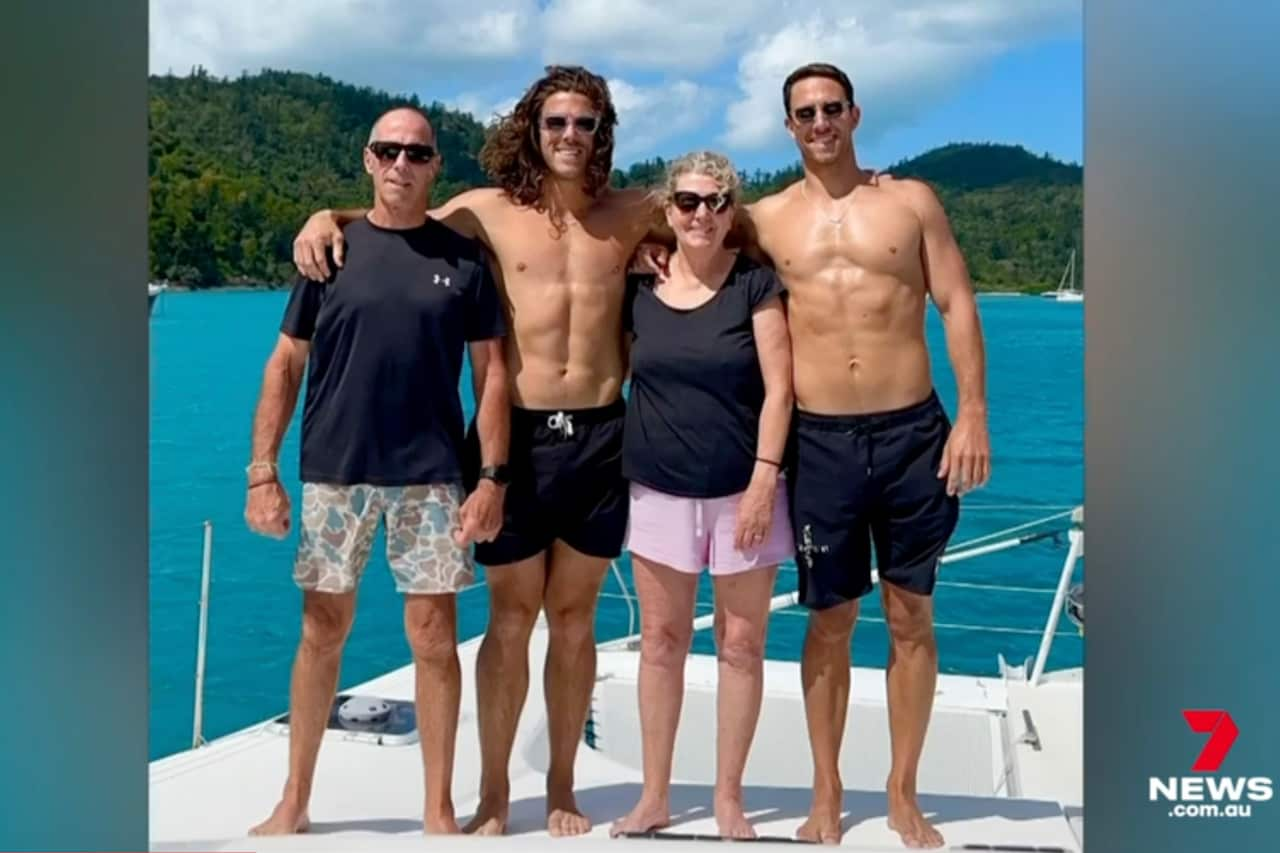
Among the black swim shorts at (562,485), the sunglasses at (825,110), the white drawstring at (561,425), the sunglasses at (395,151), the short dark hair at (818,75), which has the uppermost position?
the short dark hair at (818,75)

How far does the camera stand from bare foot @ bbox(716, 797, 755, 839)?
3525 mm

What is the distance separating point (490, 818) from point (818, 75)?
6.97 ft

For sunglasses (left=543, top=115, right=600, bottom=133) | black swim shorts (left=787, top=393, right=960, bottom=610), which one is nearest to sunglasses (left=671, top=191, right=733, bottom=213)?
sunglasses (left=543, top=115, right=600, bottom=133)

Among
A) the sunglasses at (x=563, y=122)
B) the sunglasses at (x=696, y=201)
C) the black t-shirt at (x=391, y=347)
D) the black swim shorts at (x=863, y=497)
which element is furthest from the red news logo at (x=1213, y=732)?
the sunglasses at (x=563, y=122)

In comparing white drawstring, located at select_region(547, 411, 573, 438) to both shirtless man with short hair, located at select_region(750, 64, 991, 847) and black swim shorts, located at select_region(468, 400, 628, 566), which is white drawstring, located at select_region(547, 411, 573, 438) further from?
shirtless man with short hair, located at select_region(750, 64, 991, 847)

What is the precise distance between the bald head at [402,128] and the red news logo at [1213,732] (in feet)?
7.24

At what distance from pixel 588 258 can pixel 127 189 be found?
1137mm

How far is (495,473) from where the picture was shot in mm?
3361

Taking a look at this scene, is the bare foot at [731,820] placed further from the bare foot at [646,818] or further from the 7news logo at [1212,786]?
the 7news logo at [1212,786]

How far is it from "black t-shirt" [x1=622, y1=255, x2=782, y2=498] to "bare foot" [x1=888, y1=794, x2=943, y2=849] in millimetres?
1023

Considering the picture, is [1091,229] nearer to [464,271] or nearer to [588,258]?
[588,258]

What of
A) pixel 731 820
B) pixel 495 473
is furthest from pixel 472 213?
pixel 731 820

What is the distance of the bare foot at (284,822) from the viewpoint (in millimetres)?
3564

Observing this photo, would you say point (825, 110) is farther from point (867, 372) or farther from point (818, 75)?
point (867, 372)
